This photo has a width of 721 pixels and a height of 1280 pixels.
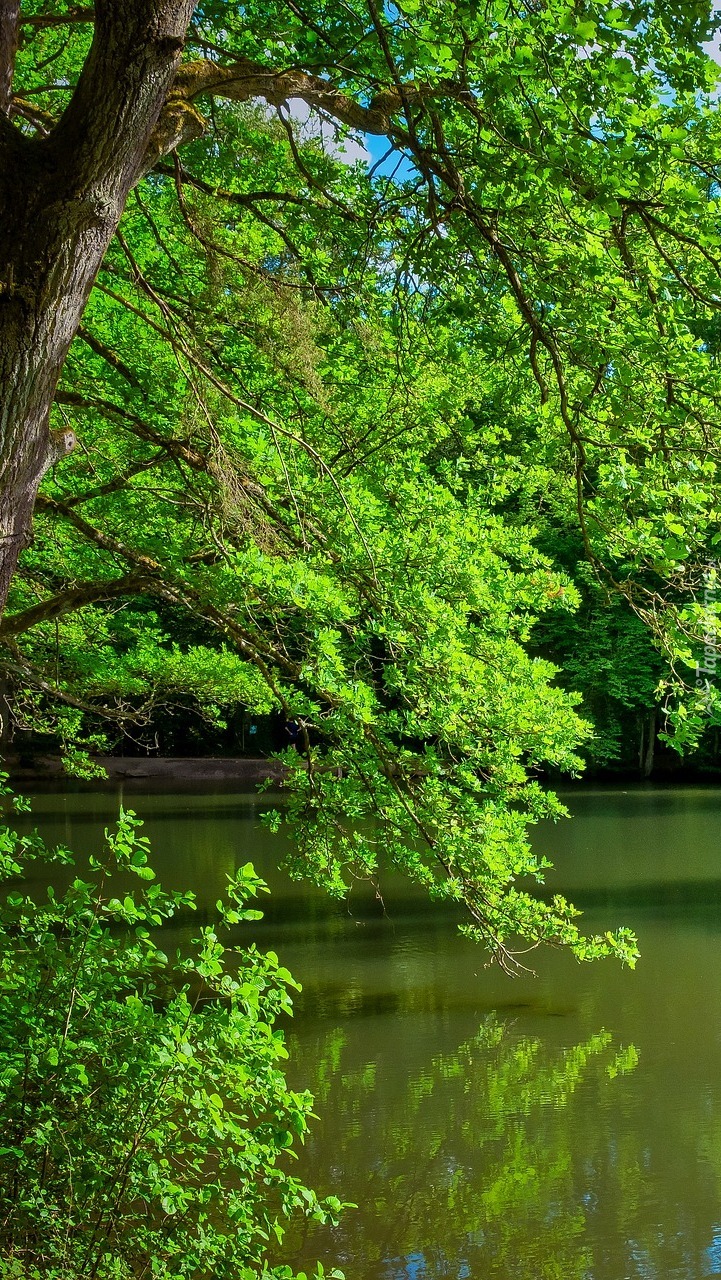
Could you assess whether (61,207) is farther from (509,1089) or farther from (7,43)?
(509,1089)

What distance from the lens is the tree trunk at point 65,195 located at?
2445mm

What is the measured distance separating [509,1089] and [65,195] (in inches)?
280

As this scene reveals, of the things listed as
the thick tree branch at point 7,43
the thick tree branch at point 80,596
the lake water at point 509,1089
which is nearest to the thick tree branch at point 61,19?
the thick tree branch at point 7,43

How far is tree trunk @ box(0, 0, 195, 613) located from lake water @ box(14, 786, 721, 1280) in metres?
4.58

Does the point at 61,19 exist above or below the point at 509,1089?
above

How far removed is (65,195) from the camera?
8.11 ft

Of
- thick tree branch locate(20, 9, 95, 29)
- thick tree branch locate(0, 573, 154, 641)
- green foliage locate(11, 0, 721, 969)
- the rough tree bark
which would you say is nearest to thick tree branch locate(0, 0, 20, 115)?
the rough tree bark

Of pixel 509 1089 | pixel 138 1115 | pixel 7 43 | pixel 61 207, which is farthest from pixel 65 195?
pixel 509 1089

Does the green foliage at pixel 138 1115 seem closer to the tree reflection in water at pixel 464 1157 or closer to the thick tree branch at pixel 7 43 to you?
the thick tree branch at pixel 7 43

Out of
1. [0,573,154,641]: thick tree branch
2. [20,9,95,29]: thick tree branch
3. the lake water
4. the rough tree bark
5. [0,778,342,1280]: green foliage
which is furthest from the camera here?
[0,573,154,641]: thick tree branch

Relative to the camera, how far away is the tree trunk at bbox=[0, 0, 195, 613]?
8.02ft

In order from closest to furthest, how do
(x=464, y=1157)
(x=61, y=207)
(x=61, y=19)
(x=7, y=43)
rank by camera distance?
(x=61, y=207), (x=7, y=43), (x=61, y=19), (x=464, y=1157)

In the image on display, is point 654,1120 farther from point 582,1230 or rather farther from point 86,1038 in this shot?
point 86,1038

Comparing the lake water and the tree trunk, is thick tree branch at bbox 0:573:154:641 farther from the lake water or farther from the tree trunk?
the tree trunk
